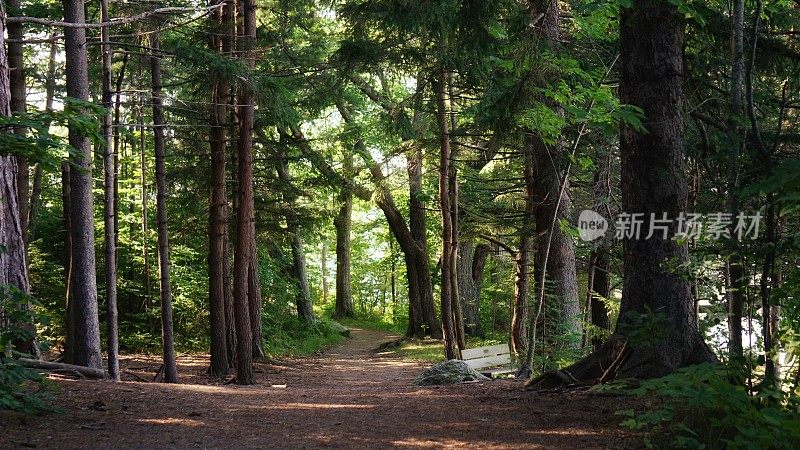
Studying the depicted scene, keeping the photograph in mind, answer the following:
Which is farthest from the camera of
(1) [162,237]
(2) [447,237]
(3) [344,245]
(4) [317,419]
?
(3) [344,245]

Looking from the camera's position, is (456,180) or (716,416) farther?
(456,180)

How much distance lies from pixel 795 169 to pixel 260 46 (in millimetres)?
11853

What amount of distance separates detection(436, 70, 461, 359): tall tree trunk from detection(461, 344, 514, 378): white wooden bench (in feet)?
4.77

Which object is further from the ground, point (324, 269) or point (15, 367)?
point (324, 269)

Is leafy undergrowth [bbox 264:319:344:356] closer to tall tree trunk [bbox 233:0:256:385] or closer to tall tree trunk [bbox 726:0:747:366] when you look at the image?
tall tree trunk [bbox 233:0:256:385]

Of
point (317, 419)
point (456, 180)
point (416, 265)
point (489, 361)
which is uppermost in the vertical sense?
point (456, 180)

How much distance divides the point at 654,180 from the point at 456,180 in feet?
28.5

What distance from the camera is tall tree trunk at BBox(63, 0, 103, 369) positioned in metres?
10.1

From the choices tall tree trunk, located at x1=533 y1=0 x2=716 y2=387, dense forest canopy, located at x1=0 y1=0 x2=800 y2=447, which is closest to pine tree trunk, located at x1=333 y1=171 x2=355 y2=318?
dense forest canopy, located at x1=0 y1=0 x2=800 y2=447

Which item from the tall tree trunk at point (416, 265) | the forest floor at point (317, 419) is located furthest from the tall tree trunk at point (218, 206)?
the tall tree trunk at point (416, 265)

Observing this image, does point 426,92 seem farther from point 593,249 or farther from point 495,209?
point 593,249

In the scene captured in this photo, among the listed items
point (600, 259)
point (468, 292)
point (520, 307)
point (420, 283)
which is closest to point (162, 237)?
point (520, 307)

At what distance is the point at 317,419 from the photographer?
7270mm

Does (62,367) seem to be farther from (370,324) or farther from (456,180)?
(370,324)
